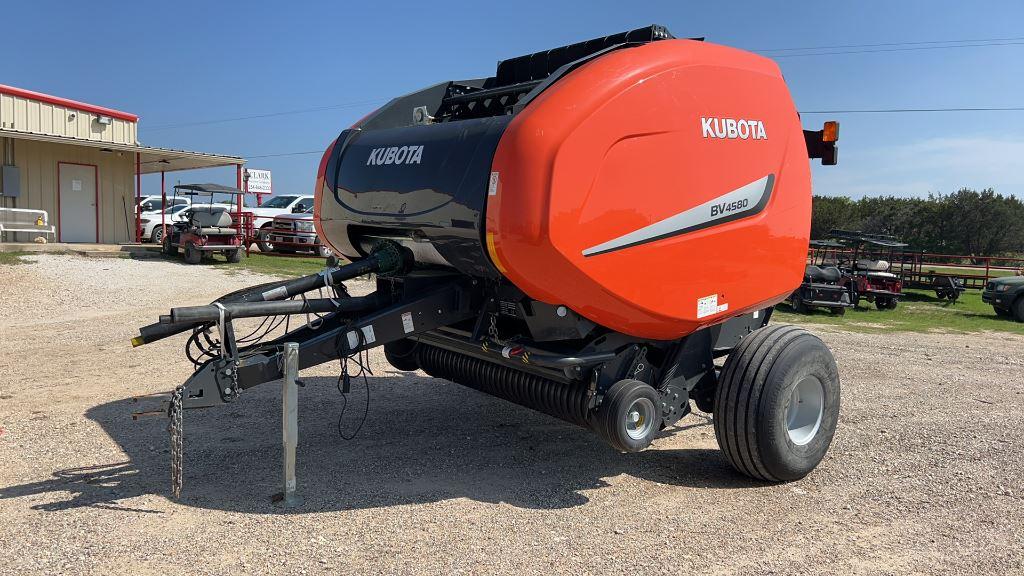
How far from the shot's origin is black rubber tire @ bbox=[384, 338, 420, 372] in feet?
19.2

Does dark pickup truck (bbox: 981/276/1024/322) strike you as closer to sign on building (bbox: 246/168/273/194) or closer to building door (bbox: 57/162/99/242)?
building door (bbox: 57/162/99/242)

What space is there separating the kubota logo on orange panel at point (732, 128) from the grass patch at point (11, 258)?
50.5 feet

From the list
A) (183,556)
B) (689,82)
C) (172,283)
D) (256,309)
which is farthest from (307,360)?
(172,283)

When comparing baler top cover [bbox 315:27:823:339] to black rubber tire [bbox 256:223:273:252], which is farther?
black rubber tire [bbox 256:223:273:252]

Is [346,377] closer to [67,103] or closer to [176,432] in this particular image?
[176,432]

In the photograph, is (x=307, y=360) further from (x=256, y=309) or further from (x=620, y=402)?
(x=620, y=402)

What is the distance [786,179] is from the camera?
15.8 ft

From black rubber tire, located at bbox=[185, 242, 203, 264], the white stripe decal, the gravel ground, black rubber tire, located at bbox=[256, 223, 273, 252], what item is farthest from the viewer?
black rubber tire, located at bbox=[256, 223, 273, 252]

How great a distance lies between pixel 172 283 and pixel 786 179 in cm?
1352

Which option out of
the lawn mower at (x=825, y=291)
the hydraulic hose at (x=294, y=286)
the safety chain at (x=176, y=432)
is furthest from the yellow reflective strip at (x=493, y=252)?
the lawn mower at (x=825, y=291)

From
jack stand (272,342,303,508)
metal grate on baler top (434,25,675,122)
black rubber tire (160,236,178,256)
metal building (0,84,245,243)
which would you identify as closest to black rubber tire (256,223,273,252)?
metal building (0,84,245,243)

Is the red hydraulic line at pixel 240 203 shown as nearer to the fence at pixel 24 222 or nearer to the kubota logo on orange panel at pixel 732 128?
the fence at pixel 24 222

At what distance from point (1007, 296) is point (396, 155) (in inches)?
656

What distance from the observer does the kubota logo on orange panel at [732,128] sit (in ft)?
14.2
